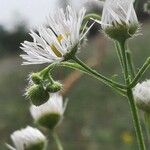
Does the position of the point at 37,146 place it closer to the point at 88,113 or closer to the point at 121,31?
the point at 121,31

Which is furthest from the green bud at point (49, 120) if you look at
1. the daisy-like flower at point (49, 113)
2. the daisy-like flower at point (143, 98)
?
the daisy-like flower at point (143, 98)

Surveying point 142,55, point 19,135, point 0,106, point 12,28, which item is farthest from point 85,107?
point 12,28

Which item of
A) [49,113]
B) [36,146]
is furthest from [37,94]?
[49,113]

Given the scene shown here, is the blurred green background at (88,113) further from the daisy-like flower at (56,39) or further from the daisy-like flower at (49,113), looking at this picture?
the daisy-like flower at (56,39)

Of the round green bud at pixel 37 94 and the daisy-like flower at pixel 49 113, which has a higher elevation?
the round green bud at pixel 37 94

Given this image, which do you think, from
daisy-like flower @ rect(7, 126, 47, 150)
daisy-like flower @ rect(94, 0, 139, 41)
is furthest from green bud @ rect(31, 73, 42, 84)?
daisy-like flower @ rect(7, 126, 47, 150)

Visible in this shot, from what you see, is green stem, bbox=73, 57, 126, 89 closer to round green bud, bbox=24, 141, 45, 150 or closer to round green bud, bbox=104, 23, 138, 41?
round green bud, bbox=104, 23, 138, 41
